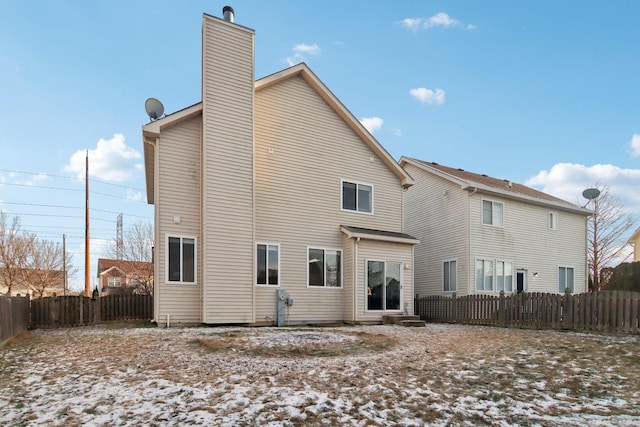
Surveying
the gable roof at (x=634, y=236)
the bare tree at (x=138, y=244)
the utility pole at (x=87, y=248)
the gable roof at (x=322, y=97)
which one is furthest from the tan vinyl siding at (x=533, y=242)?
the bare tree at (x=138, y=244)

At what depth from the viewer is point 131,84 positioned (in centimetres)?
1827

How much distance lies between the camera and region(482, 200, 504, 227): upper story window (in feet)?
63.3

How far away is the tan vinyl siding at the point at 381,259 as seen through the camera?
15.0 m

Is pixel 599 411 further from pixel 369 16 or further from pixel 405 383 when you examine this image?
pixel 369 16

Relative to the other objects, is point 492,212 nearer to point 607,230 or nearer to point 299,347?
point 299,347

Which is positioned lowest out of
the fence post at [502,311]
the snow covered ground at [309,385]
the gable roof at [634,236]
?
the fence post at [502,311]

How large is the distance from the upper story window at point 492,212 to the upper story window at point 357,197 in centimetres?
626

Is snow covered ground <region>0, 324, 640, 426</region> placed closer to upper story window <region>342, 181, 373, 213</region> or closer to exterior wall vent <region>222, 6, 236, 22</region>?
upper story window <region>342, 181, 373, 213</region>

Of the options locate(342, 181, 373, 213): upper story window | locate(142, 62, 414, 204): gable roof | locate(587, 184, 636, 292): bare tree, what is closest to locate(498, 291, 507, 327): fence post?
locate(142, 62, 414, 204): gable roof

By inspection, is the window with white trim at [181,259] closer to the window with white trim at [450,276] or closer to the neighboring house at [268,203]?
the neighboring house at [268,203]

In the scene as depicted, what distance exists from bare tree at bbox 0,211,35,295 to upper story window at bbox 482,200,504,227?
98.4ft

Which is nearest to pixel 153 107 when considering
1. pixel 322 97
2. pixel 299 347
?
pixel 322 97

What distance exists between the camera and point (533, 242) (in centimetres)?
2080

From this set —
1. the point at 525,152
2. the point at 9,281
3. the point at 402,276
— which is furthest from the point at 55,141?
the point at 525,152
